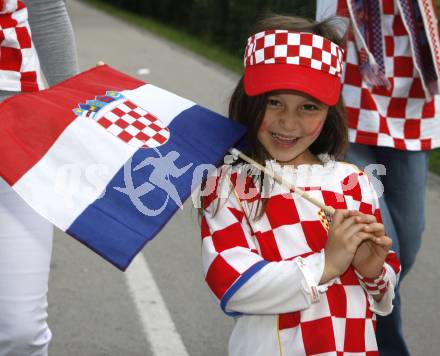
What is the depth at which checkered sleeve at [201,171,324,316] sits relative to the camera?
A: 90.3 inches

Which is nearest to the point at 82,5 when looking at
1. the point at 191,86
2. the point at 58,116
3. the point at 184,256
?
the point at 191,86

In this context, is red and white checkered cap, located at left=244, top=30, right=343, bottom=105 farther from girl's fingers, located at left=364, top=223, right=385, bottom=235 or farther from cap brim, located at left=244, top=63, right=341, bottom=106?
girl's fingers, located at left=364, top=223, right=385, bottom=235

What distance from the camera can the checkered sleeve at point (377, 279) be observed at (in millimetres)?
2457

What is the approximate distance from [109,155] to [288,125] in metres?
0.51

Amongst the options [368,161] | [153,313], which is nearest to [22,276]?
[368,161]

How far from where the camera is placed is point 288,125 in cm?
250

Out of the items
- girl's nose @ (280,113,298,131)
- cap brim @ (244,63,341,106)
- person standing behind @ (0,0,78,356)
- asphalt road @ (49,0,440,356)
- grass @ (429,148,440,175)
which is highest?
cap brim @ (244,63,341,106)

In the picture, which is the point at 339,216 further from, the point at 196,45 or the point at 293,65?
the point at 196,45

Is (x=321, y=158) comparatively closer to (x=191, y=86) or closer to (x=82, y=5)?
(x=191, y=86)

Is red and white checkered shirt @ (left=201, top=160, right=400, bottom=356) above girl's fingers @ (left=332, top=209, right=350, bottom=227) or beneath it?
beneath

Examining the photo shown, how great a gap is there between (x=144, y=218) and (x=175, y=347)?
1.71 m

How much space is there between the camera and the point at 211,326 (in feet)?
13.7

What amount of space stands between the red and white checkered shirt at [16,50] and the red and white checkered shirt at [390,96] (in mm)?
1111

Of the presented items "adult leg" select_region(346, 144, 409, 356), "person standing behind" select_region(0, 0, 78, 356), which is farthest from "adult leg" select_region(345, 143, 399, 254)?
"person standing behind" select_region(0, 0, 78, 356)
